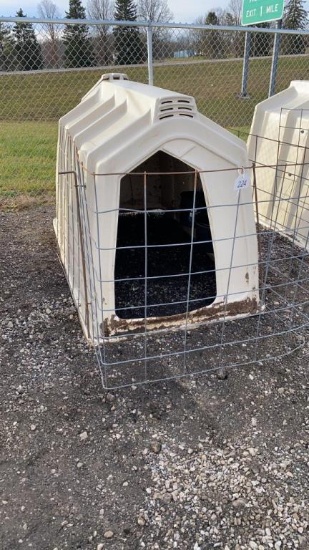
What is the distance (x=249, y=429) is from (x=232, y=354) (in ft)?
1.73

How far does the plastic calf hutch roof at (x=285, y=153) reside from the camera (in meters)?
3.91

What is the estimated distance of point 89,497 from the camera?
5.75 ft

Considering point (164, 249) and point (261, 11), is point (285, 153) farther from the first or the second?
point (261, 11)

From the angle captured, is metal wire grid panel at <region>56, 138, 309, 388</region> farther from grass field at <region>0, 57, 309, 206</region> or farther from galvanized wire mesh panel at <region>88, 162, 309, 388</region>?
grass field at <region>0, 57, 309, 206</region>

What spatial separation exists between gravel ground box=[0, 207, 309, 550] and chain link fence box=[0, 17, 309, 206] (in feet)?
10.9

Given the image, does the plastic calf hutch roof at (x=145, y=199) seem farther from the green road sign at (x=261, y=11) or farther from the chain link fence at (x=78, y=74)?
the green road sign at (x=261, y=11)

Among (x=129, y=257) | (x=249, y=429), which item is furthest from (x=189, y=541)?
(x=129, y=257)

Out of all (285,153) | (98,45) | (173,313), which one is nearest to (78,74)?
(98,45)

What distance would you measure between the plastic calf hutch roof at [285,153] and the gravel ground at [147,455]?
5.89 feet

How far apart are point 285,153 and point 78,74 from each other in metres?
3.42

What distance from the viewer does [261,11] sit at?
5.50m

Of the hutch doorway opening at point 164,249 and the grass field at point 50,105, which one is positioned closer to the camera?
the hutch doorway opening at point 164,249

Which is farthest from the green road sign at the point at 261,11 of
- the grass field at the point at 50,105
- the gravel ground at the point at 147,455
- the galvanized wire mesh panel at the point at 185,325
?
the gravel ground at the point at 147,455

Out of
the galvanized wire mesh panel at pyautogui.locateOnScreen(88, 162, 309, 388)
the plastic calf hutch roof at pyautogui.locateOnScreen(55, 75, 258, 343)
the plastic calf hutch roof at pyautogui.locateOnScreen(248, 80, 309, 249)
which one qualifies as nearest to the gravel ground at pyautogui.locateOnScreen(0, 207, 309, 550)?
the galvanized wire mesh panel at pyautogui.locateOnScreen(88, 162, 309, 388)
